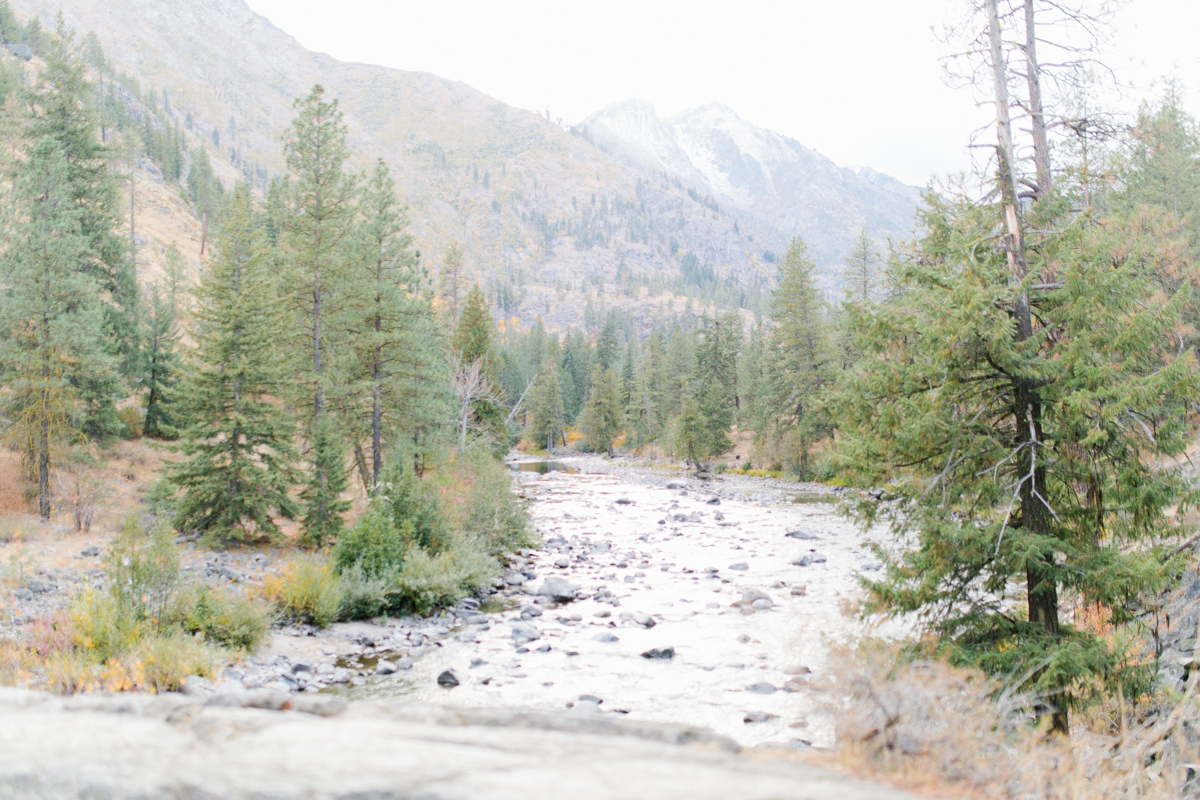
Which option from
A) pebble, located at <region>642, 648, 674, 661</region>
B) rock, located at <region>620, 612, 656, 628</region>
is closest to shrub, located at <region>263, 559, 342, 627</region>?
rock, located at <region>620, 612, 656, 628</region>

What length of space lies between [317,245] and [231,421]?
708 cm

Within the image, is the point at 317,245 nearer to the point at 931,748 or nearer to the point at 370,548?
the point at 370,548

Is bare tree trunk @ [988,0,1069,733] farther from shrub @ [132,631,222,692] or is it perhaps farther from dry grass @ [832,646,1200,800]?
shrub @ [132,631,222,692]

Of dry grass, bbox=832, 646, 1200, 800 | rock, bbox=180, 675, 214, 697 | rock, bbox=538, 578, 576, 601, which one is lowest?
rock, bbox=538, 578, 576, 601

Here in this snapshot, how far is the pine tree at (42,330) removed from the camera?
19.4 m

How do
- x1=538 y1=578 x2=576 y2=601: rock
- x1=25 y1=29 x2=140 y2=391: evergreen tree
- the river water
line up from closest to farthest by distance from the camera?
the river water, x1=538 y1=578 x2=576 y2=601: rock, x1=25 y1=29 x2=140 y2=391: evergreen tree

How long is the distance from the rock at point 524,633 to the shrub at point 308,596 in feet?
12.0

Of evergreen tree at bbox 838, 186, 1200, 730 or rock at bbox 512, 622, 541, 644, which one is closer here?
evergreen tree at bbox 838, 186, 1200, 730

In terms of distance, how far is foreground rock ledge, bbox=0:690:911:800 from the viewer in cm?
217

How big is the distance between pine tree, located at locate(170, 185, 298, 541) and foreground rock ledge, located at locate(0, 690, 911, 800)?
16.8m

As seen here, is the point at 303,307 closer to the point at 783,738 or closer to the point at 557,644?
the point at 557,644

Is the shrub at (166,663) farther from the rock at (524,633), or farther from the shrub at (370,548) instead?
the rock at (524,633)

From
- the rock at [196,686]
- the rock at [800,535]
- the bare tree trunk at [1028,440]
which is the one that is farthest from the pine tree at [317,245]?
the bare tree trunk at [1028,440]

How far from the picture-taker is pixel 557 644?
12062 mm
